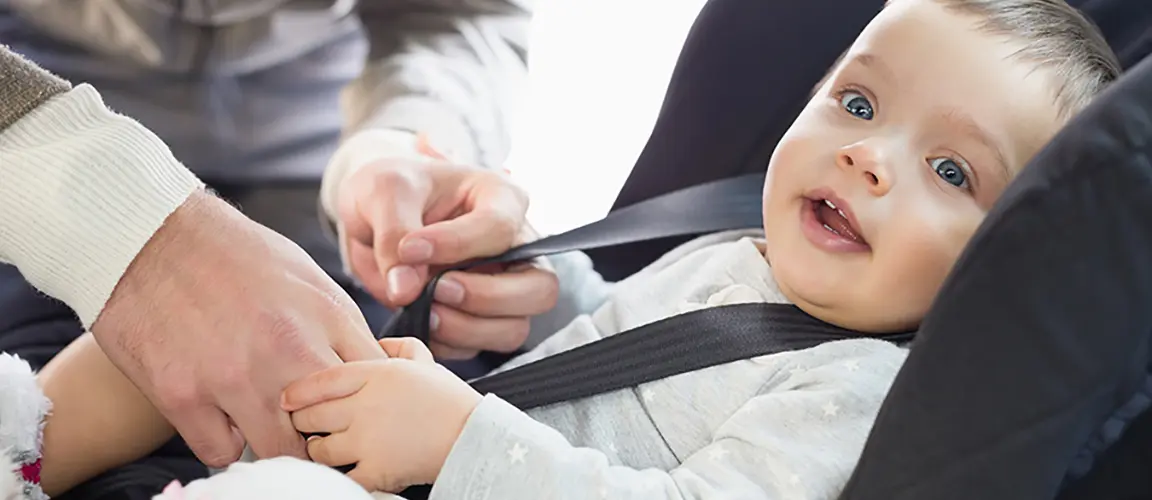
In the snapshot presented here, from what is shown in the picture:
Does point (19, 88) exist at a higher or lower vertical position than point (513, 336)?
higher

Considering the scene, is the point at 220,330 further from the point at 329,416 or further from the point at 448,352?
the point at 448,352

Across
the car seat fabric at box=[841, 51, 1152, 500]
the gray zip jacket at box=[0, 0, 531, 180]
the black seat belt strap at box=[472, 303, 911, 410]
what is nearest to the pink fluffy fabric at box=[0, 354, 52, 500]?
the black seat belt strap at box=[472, 303, 911, 410]

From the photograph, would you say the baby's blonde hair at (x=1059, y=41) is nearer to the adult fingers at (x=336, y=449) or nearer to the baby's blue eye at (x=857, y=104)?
the baby's blue eye at (x=857, y=104)

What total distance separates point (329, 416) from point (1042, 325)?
1.48 ft

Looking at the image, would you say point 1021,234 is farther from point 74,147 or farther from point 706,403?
point 74,147

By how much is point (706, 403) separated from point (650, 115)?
120 cm

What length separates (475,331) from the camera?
96 cm

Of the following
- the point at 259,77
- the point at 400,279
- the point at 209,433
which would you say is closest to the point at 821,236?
the point at 400,279

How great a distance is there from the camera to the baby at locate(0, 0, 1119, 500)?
661 mm

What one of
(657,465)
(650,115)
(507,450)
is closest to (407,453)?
(507,450)

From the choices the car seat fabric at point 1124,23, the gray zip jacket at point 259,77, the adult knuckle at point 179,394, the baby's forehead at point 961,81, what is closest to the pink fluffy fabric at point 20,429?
the adult knuckle at point 179,394

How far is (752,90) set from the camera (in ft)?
3.27

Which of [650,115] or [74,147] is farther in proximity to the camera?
[650,115]

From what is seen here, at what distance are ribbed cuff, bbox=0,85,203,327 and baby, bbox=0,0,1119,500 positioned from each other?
108mm
